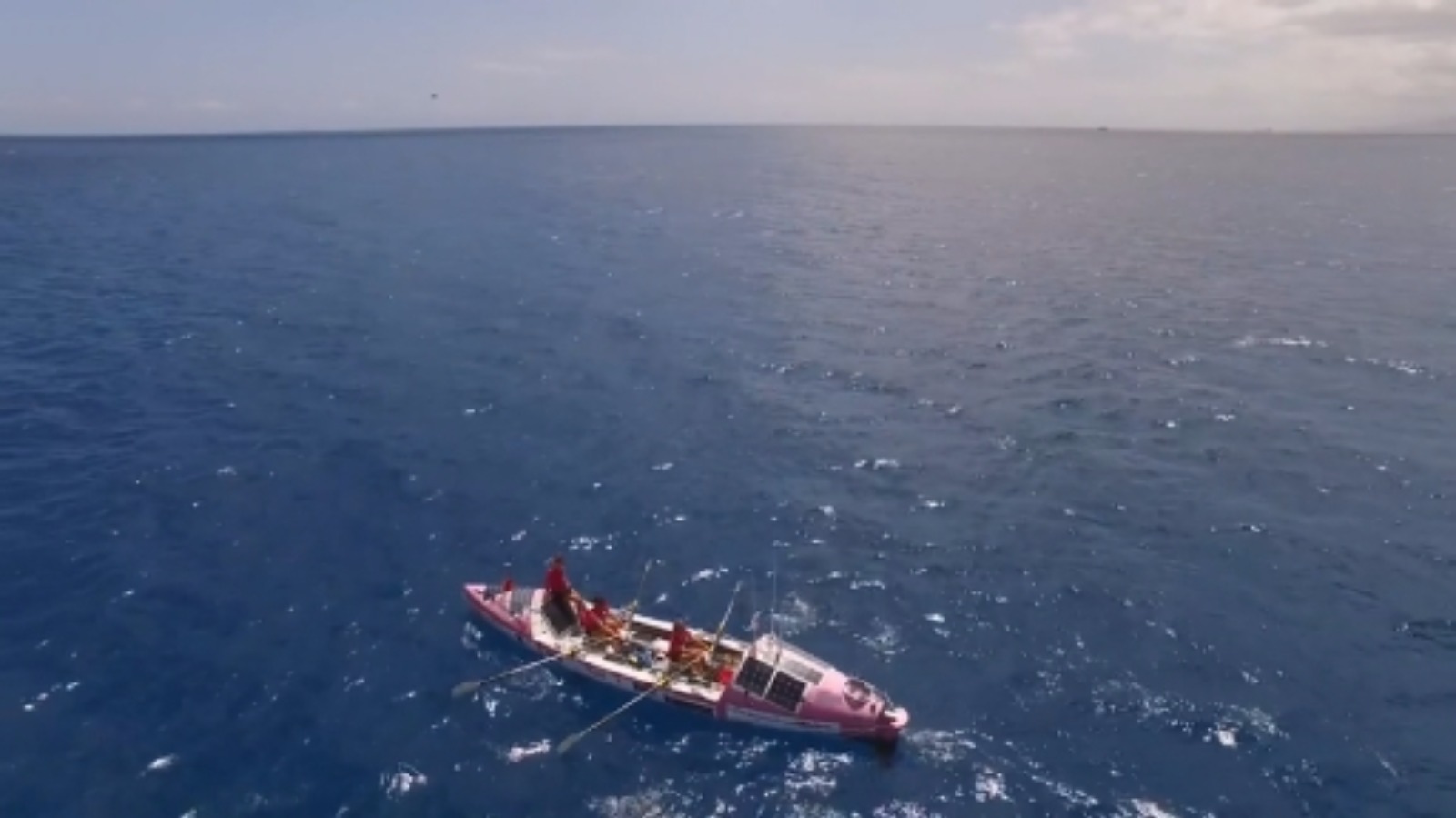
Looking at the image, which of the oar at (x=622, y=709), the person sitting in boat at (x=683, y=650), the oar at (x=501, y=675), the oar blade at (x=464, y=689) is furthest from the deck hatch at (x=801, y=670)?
the oar blade at (x=464, y=689)

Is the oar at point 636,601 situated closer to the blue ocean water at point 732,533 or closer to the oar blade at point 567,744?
the blue ocean water at point 732,533

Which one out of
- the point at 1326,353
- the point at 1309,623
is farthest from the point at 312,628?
the point at 1326,353

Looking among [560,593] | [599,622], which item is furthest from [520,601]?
[599,622]

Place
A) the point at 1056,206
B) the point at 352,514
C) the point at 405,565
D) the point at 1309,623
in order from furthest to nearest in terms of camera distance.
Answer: the point at 1056,206 → the point at 352,514 → the point at 405,565 → the point at 1309,623

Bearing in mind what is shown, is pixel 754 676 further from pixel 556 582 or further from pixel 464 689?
pixel 464 689

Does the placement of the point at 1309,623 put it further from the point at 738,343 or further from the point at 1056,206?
the point at 1056,206

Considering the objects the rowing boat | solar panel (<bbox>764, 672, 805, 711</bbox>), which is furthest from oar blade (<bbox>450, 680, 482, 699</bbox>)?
solar panel (<bbox>764, 672, 805, 711</bbox>)
